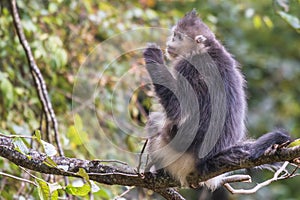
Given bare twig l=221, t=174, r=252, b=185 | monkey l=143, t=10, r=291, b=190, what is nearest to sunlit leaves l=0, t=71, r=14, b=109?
monkey l=143, t=10, r=291, b=190

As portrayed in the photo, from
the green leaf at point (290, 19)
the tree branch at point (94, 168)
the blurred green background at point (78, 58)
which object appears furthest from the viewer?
the blurred green background at point (78, 58)

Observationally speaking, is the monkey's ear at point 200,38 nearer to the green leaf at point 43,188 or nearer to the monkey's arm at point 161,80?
the monkey's arm at point 161,80

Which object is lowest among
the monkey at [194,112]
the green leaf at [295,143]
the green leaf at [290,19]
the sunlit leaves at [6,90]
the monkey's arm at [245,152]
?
the green leaf at [295,143]

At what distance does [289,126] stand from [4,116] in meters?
4.34

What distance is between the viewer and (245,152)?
2.47 m

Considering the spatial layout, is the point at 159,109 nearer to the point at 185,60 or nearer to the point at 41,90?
Result: the point at 185,60

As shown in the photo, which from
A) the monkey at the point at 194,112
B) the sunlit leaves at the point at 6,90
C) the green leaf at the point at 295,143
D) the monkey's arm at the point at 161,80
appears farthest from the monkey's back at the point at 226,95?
the sunlit leaves at the point at 6,90

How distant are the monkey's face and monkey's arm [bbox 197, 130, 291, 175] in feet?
2.50

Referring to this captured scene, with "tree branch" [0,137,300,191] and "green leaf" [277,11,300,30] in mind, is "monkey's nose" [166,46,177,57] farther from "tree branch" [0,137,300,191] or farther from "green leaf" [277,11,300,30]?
"tree branch" [0,137,300,191]

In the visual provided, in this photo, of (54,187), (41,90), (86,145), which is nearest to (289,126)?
(86,145)

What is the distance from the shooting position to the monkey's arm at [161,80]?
9.75ft

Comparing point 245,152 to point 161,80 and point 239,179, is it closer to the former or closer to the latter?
point 239,179

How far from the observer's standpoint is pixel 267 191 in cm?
698

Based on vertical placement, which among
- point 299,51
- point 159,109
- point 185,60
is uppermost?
point 299,51
